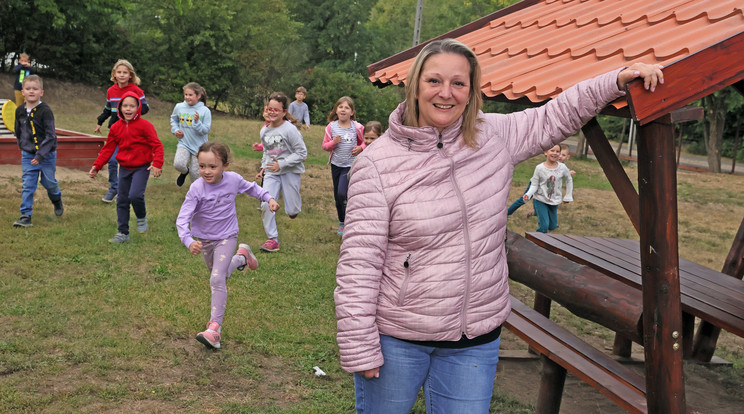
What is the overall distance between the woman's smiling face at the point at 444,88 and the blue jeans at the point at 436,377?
0.83 metres

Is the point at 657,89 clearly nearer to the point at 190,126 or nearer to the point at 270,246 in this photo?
the point at 270,246

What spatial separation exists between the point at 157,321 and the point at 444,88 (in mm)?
4151

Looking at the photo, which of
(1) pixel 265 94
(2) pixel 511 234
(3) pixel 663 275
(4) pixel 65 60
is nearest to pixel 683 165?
(1) pixel 265 94

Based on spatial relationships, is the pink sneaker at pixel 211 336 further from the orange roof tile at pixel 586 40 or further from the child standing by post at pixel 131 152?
the child standing by post at pixel 131 152

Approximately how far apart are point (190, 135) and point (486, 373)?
818cm

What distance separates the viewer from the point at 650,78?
2.60 metres

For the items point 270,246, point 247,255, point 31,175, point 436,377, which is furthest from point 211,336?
point 31,175

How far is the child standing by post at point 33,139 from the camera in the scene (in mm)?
8648

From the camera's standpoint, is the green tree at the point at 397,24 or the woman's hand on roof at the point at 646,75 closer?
the woman's hand on roof at the point at 646,75

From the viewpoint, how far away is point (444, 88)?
2.67 meters

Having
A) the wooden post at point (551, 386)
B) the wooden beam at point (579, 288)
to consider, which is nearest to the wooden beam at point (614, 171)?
the wooden beam at point (579, 288)

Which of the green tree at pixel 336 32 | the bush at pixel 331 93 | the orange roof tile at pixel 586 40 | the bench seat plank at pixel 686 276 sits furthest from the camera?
the green tree at pixel 336 32

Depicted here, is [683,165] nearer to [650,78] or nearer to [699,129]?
[699,129]

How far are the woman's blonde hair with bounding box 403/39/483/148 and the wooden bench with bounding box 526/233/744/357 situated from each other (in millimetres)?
2360
